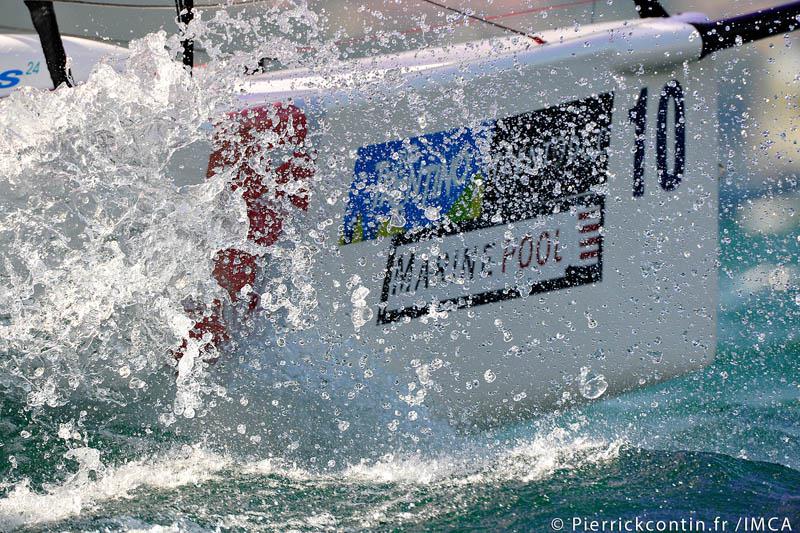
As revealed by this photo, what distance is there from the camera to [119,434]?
2.23 m

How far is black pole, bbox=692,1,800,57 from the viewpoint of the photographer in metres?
2.32

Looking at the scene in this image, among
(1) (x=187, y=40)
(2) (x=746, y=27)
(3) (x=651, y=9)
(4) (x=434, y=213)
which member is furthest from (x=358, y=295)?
(2) (x=746, y=27)

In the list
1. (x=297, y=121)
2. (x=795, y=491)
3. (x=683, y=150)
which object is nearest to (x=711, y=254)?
(x=683, y=150)

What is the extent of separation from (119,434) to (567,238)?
4.07 ft

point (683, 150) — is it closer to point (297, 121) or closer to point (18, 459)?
point (297, 121)

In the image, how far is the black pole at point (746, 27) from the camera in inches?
91.4

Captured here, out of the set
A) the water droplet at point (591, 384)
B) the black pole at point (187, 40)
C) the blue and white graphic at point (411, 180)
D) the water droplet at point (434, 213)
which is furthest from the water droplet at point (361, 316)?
the black pole at point (187, 40)

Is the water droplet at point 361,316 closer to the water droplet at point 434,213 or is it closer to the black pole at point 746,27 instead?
the water droplet at point 434,213

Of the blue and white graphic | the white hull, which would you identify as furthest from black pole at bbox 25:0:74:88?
the blue and white graphic

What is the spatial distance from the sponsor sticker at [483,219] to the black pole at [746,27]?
15.8 inches

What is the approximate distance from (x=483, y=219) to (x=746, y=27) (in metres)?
0.88

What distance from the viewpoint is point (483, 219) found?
89.0 inches

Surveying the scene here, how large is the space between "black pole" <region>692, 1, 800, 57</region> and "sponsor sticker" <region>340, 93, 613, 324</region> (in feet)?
1.32

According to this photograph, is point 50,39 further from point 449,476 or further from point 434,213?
point 449,476
